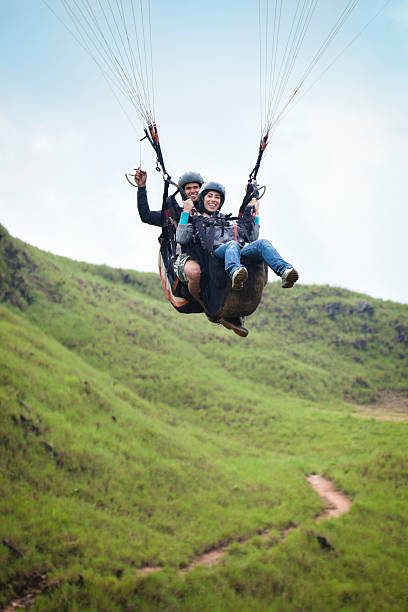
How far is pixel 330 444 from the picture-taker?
920 inches

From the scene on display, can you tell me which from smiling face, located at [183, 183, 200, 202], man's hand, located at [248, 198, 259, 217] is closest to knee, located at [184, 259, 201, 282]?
man's hand, located at [248, 198, 259, 217]

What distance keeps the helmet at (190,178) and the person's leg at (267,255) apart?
1.68 m

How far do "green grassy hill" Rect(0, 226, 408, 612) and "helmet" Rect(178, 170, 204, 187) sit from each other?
1000cm

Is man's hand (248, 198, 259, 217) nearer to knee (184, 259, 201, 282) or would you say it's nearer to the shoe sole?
knee (184, 259, 201, 282)

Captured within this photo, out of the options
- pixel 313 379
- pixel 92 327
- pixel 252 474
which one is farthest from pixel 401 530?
pixel 92 327

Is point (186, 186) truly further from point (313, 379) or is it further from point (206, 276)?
point (313, 379)

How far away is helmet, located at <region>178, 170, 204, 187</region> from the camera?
5.95m

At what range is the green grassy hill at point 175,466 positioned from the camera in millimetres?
11539

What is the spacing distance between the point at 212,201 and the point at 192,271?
45.0 inches

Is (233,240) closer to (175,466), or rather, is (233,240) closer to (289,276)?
(289,276)

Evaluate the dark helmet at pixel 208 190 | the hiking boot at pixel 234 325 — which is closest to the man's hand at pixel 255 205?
the dark helmet at pixel 208 190

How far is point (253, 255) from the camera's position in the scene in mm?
4785

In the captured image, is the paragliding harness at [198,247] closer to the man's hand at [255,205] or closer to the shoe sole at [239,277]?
the man's hand at [255,205]

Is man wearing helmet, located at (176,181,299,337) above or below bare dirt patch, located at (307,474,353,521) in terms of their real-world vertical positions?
above
